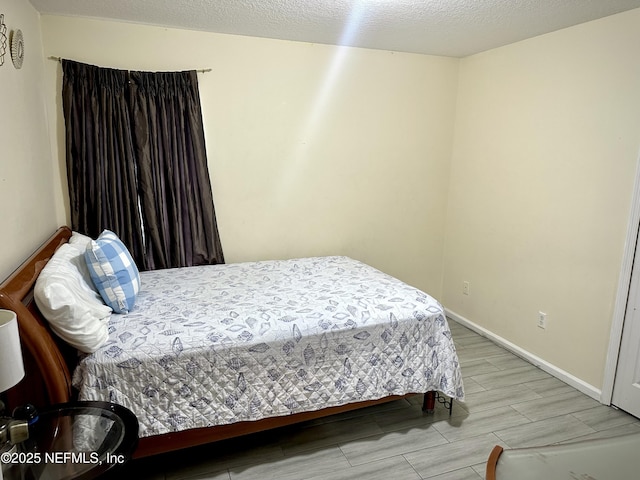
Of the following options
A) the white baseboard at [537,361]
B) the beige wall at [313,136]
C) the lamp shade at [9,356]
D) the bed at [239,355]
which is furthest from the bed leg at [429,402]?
the lamp shade at [9,356]

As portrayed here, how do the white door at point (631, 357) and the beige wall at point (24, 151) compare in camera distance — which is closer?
the beige wall at point (24, 151)

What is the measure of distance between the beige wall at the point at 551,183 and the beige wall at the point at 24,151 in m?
3.22

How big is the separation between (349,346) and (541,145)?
206 cm

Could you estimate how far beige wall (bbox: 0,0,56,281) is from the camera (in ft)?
6.29

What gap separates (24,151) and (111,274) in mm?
838

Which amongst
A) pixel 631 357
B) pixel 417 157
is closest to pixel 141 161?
pixel 417 157

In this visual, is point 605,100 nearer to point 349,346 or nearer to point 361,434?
point 349,346

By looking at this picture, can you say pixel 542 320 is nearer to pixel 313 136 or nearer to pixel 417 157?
pixel 417 157

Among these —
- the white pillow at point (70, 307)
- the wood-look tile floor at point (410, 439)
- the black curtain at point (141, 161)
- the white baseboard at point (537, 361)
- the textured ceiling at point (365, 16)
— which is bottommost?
the wood-look tile floor at point (410, 439)

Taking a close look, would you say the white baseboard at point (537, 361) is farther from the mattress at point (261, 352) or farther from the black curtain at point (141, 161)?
the black curtain at point (141, 161)

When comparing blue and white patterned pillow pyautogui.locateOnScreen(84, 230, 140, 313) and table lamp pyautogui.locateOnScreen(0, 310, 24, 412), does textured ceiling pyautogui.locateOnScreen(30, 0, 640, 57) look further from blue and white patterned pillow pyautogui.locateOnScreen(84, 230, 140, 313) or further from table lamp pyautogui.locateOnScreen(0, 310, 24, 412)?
table lamp pyautogui.locateOnScreen(0, 310, 24, 412)

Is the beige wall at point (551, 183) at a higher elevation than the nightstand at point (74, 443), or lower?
higher

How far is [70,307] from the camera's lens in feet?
5.41

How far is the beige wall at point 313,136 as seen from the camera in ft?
9.80
